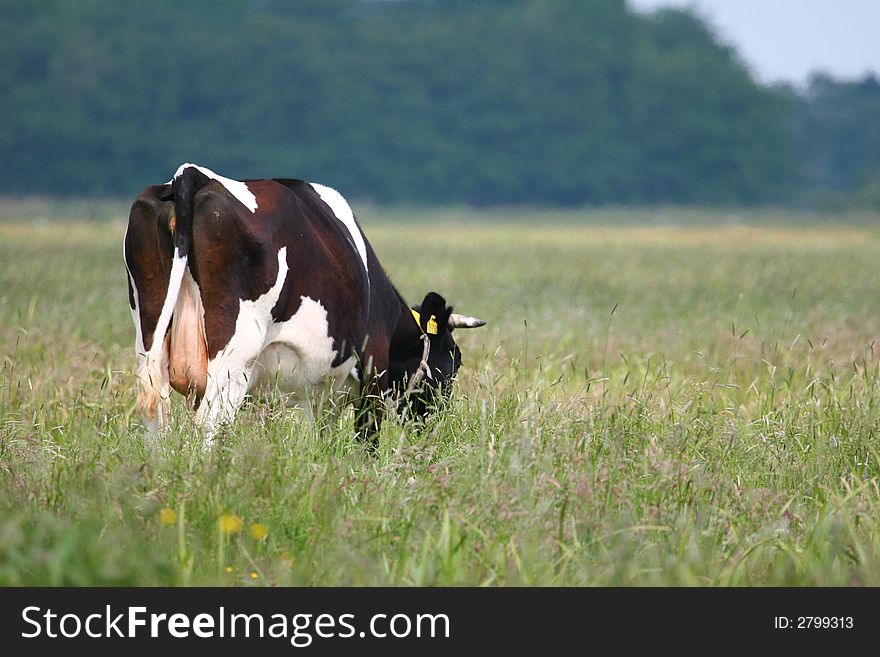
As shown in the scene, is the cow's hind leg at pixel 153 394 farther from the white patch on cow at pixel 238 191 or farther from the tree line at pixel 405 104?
the tree line at pixel 405 104

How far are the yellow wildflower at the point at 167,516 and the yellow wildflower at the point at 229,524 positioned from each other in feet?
0.51

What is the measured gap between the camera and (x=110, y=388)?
7.17 m

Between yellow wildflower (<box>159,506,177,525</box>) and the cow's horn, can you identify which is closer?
yellow wildflower (<box>159,506,177,525</box>)

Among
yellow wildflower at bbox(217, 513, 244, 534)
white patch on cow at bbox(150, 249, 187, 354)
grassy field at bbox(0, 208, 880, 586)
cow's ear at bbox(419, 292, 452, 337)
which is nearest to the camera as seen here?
grassy field at bbox(0, 208, 880, 586)

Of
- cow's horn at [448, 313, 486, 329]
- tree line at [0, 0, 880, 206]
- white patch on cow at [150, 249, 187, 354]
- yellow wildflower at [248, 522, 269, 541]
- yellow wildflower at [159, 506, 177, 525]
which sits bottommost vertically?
yellow wildflower at [248, 522, 269, 541]

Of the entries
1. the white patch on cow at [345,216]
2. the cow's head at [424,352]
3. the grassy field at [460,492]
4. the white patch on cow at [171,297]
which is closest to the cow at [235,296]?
the white patch on cow at [171,297]

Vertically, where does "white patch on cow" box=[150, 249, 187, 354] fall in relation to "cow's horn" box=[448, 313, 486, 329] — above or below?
above

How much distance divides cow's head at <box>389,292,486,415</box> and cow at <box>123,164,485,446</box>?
759 millimetres

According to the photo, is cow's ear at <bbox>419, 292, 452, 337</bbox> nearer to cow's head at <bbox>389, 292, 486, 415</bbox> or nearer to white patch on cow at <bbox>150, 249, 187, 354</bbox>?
cow's head at <bbox>389, 292, 486, 415</bbox>

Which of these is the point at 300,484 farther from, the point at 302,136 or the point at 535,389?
the point at 302,136

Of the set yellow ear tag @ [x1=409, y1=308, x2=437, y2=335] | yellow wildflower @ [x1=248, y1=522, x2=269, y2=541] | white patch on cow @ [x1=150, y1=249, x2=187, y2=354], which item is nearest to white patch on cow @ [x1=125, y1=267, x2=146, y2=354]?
white patch on cow @ [x1=150, y1=249, x2=187, y2=354]

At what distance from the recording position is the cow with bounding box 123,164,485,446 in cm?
580

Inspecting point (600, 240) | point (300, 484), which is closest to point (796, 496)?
point (300, 484)
